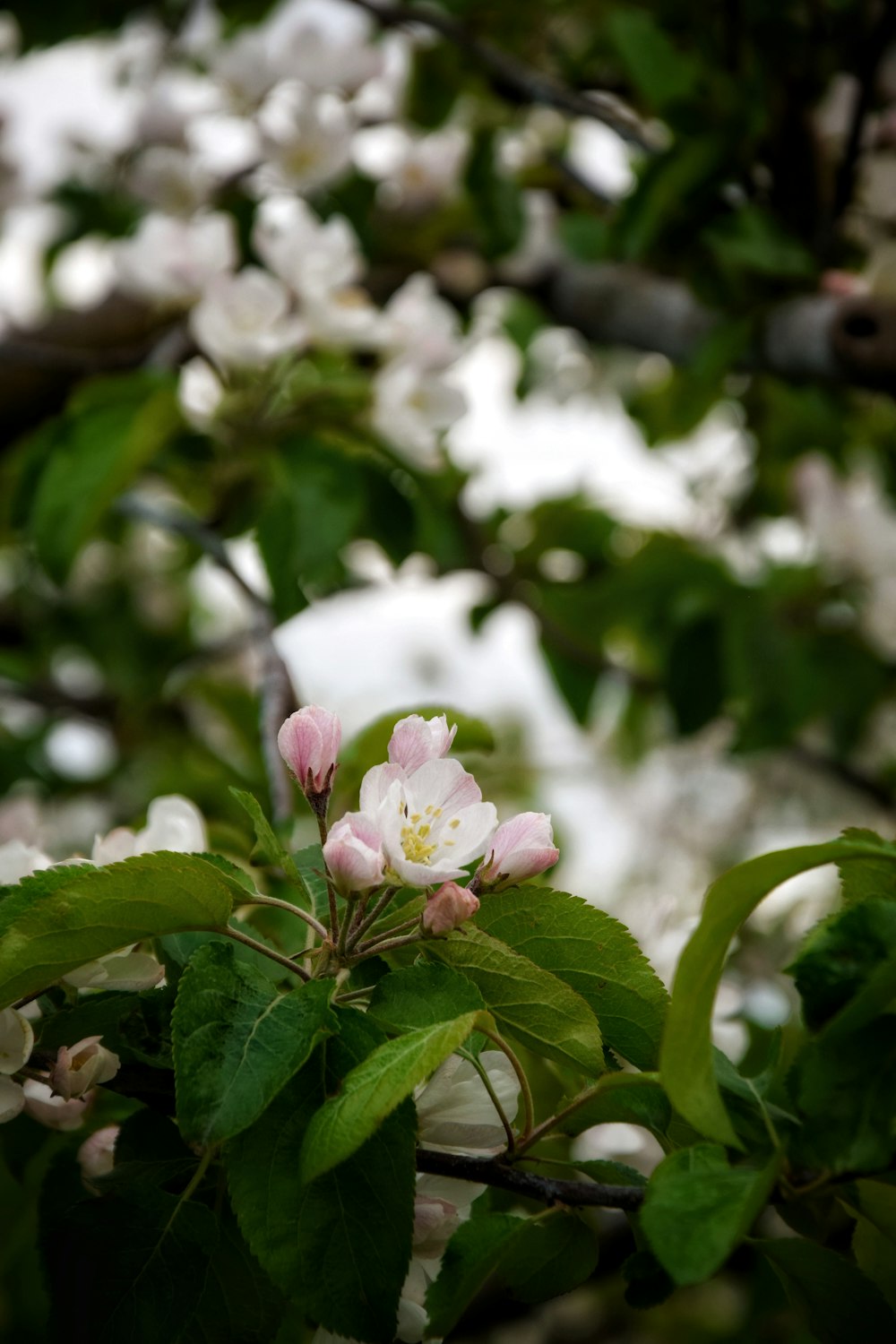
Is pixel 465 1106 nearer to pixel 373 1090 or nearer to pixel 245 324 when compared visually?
pixel 373 1090

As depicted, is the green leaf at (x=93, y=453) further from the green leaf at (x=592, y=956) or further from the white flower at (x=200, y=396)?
the green leaf at (x=592, y=956)

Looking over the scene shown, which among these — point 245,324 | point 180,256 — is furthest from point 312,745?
point 180,256

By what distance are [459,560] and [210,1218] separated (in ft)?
3.48

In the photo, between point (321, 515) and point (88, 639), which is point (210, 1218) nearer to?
point (321, 515)

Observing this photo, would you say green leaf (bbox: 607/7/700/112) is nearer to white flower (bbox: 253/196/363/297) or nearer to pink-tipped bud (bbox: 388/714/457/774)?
white flower (bbox: 253/196/363/297)

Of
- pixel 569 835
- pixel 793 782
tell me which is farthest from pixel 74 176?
pixel 793 782

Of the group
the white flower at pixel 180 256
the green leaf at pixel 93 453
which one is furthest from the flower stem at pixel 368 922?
the white flower at pixel 180 256

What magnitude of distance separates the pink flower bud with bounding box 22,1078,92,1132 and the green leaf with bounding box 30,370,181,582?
2.27 ft

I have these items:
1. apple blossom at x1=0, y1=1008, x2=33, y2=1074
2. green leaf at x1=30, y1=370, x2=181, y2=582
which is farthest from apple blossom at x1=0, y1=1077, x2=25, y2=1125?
green leaf at x1=30, y1=370, x2=181, y2=582

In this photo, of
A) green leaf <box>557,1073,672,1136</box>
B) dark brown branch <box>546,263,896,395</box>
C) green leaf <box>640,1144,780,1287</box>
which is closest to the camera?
green leaf <box>640,1144,780,1287</box>

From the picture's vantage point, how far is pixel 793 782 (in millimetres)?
2305

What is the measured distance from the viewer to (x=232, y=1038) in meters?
0.47

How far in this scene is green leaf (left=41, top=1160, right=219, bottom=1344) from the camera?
0.50 m

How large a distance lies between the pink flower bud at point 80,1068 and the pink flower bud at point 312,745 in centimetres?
15
